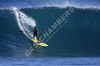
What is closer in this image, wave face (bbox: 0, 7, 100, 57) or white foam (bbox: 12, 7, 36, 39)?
wave face (bbox: 0, 7, 100, 57)

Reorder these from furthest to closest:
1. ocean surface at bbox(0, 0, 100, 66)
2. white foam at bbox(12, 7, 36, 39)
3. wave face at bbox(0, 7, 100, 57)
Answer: white foam at bbox(12, 7, 36, 39)
wave face at bbox(0, 7, 100, 57)
ocean surface at bbox(0, 0, 100, 66)

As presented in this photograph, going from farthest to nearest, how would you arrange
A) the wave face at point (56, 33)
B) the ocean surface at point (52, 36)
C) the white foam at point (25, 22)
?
the white foam at point (25, 22)
the wave face at point (56, 33)
the ocean surface at point (52, 36)

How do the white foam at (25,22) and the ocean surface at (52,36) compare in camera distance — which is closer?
the ocean surface at (52,36)

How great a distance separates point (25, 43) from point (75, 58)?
4.54m

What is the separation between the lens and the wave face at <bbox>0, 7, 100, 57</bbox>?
2720 cm

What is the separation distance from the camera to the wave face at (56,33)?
27.2 metres

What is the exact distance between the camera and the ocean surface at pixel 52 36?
24.4 meters

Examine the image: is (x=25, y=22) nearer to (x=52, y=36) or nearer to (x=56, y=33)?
(x=56, y=33)

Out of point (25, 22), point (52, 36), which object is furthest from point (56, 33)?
point (25, 22)

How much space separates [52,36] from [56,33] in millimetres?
778

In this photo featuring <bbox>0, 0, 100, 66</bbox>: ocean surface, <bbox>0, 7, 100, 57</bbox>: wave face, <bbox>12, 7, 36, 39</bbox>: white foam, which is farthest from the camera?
<bbox>12, 7, 36, 39</bbox>: white foam

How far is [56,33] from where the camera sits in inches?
1204

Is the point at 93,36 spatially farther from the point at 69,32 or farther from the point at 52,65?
the point at 52,65

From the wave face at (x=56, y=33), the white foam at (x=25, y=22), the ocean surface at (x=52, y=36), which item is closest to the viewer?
the ocean surface at (x=52, y=36)
